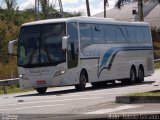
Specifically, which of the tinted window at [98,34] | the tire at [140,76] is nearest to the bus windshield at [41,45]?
the tinted window at [98,34]

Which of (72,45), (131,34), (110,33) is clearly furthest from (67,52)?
(131,34)

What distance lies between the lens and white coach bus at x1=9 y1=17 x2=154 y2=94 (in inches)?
1094

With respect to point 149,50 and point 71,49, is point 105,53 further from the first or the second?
point 149,50

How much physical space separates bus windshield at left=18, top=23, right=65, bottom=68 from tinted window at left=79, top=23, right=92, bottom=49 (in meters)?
1.45

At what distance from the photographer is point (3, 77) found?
41.9 meters

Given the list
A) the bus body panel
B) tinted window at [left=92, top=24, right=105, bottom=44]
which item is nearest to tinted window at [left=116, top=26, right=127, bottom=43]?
the bus body panel

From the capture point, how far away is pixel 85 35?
29.3 metres

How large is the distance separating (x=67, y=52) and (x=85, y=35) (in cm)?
190

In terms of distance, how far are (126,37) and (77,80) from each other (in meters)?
6.41

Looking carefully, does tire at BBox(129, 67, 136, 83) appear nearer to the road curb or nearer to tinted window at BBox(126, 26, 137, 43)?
tinted window at BBox(126, 26, 137, 43)

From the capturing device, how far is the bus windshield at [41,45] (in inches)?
1092

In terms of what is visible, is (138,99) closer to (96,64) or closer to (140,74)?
(96,64)

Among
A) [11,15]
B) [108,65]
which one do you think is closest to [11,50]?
[108,65]

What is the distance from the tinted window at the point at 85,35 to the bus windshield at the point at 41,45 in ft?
4.74
